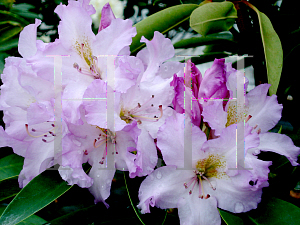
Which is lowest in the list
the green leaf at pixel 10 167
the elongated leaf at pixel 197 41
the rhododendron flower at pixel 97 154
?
the green leaf at pixel 10 167

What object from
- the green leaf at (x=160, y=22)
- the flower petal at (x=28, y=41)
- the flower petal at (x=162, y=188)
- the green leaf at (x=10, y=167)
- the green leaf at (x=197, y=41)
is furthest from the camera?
the green leaf at (x=197, y=41)

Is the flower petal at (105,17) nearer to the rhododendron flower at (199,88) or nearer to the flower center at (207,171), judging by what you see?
the rhododendron flower at (199,88)

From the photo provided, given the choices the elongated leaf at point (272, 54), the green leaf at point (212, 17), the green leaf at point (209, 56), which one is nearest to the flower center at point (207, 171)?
the elongated leaf at point (272, 54)

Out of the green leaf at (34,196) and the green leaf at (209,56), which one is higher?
the green leaf at (209,56)

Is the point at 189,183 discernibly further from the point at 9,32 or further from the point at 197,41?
the point at 9,32

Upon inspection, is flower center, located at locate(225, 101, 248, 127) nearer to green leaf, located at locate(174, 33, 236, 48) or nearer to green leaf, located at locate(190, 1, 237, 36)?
green leaf, located at locate(190, 1, 237, 36)

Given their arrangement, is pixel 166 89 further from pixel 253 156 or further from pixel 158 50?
pixel 253 156
